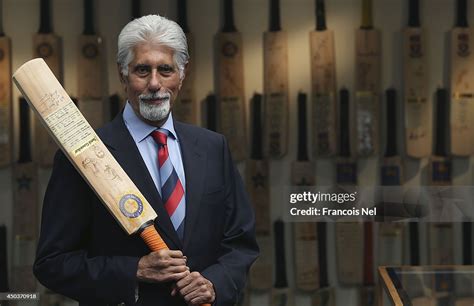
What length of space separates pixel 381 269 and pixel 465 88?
46.1 inches

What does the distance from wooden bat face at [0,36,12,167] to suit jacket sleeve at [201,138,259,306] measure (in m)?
2.12

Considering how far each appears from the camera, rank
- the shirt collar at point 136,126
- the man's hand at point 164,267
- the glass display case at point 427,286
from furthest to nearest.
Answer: the glass display case at point 427,286, the shirt collar at point 136,126, the man's hand at point 164,267

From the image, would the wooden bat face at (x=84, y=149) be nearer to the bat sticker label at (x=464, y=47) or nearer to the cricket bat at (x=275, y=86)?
the cricket bat at (x=275, y=86)

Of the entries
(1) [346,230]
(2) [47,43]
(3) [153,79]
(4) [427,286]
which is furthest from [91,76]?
(3) [153,79]

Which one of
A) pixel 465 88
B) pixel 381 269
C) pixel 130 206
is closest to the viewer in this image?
pixel 130 206

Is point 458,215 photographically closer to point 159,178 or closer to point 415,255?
point 415,255

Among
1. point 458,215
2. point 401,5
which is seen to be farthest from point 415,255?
point 401,5

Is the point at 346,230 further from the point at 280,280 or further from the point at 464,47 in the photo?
the point at 464,47

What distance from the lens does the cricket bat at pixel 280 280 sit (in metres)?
4.16

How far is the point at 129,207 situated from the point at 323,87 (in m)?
2.21

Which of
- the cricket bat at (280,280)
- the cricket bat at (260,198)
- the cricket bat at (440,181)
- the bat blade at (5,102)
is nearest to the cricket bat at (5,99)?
the bat blade at (5,102)

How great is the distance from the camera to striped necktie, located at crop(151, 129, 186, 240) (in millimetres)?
2029

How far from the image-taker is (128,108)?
6.79 feet

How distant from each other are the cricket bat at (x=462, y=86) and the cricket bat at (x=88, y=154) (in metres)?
2.32
